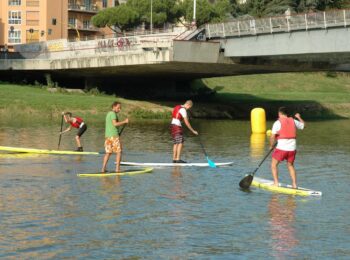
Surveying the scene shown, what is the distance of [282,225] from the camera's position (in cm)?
1470

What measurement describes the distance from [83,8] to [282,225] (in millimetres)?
107744

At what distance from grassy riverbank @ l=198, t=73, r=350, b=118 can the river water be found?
37.0m

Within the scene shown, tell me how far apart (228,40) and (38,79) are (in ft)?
79.3

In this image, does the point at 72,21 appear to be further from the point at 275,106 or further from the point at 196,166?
the point at 196,166

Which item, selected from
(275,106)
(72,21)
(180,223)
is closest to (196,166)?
(180,223)

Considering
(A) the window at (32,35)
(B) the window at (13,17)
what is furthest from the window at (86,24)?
(B) the window at (13,17)

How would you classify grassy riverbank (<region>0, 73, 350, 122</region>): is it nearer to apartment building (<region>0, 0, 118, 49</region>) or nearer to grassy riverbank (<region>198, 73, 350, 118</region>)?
grassy riverbank (<region>198, 73, 350, 118</region>)

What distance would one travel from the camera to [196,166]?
23.8 m

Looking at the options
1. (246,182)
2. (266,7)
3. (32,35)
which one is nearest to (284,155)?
(246,182)

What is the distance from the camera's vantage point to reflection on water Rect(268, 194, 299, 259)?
12805 millimetres

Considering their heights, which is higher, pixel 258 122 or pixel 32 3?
pixel 32 3

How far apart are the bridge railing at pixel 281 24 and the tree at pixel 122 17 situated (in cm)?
5441

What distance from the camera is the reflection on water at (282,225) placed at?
12.8 meters

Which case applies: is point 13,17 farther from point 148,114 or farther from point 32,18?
point 148,114
